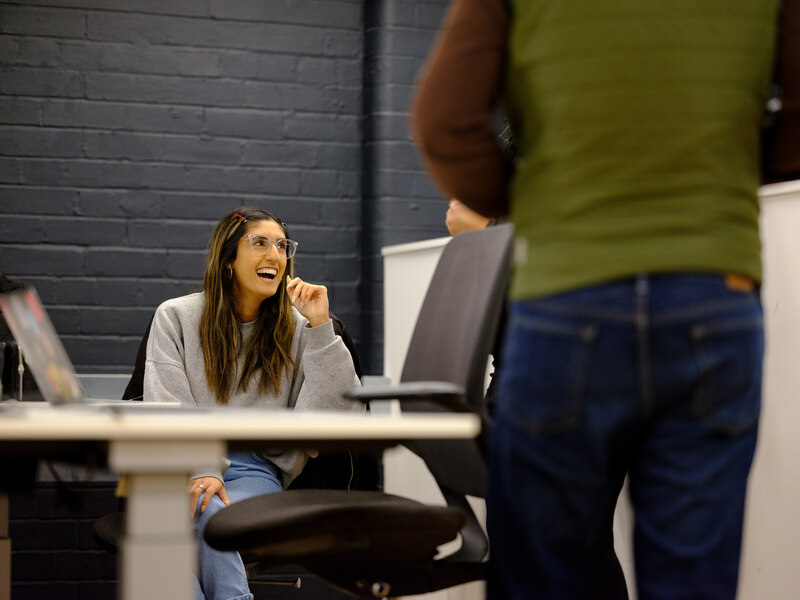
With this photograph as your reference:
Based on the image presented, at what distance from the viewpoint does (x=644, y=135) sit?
102 centimetres

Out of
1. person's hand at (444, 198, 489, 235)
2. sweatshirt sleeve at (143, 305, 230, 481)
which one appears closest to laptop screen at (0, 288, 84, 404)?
sweatshirt sleeve at (143, 305, 230, 481)

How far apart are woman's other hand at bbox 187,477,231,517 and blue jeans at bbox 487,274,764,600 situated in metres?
1.22

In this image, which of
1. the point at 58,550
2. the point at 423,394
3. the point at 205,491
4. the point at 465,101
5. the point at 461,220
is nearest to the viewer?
the point at 465,101

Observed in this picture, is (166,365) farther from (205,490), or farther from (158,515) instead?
(158,515)

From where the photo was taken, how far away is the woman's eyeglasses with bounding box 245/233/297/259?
8.73 feet

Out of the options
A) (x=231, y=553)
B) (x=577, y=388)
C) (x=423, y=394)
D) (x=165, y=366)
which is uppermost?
(x=577, y=388)

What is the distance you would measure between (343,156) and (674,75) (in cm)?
261

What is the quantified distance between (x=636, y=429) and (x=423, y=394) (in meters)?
0.51

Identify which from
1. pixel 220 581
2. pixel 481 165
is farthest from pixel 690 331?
pixel 220 581

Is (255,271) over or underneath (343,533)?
over

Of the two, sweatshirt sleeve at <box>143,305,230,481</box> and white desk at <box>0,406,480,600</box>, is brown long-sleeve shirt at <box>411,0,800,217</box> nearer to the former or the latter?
white desk at <box>0,406,480,600</box>

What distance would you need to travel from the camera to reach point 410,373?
1986 mm

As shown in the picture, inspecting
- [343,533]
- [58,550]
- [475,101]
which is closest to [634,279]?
[475,101]

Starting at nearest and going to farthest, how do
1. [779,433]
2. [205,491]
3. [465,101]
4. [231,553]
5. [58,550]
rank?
[465,101]
[779,433]
[231,553]
[205,491]
[58,550]
